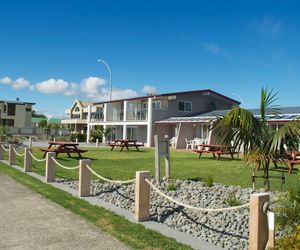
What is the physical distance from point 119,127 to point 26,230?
140 ft

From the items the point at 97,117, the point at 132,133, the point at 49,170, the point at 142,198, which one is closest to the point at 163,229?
the point at 142,198

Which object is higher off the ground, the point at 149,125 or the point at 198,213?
the point at 149,125

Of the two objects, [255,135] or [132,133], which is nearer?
[255,135]

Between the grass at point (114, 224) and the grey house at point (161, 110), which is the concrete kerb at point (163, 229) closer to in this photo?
the grass at point (114, 224)

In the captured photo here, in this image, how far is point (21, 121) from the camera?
79.4m

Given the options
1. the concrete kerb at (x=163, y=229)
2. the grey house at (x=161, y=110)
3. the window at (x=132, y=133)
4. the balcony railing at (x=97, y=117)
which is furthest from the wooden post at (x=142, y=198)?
the balcony railing at (x=97, y=117)

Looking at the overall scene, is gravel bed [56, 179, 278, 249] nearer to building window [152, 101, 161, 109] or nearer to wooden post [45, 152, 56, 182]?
wooden post [45, 152, 56, 182]

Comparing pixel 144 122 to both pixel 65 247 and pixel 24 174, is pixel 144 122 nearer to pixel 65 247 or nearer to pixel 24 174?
pixel 24 174

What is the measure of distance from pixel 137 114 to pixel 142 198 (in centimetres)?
3631

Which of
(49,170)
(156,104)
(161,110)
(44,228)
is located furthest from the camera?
(156,104)

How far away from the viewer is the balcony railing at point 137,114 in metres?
41.4

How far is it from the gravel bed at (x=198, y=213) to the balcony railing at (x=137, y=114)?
31.4m

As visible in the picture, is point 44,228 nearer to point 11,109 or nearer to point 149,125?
point 149,125

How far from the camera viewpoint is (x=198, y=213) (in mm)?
6859
